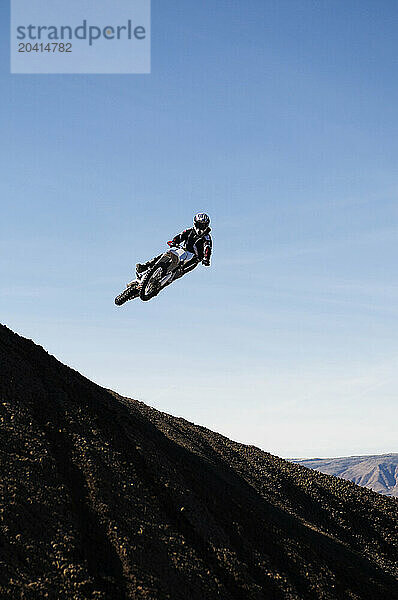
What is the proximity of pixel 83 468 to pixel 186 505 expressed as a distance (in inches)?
186

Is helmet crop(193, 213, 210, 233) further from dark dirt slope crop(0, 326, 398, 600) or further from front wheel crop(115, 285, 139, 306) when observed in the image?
dark dirt slope crop(0, 326, 398, 600)

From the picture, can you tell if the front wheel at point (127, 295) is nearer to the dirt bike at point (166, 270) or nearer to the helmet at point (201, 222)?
the dirt bike at point (166, 270)

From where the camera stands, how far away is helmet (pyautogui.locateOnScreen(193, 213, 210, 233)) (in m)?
24.6

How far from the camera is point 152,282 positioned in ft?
82.3

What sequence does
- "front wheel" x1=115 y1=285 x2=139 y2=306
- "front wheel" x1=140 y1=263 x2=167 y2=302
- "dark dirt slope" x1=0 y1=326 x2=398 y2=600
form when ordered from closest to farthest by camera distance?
"dark dirt slope" x1=0 y1=326 x2=398 y2=600 < "front wheel" x1=140 y1=263 x2=167 y2=302 < "front wheel" x1=115 y1=285 x2=139 y2=306

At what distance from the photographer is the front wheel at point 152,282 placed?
979 inches

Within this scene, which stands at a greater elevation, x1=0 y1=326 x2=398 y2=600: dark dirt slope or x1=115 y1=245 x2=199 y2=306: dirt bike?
x1=115 y1=245 x2=199 y2=306: dirt bike

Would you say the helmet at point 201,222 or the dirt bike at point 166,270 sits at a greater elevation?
the helmet at point 201,222

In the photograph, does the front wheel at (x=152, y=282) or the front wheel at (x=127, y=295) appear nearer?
the front wheel at (x=152, y=282)

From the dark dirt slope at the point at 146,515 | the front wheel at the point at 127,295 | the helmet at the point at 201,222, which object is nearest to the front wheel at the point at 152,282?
the front wheel at the point at 127,295

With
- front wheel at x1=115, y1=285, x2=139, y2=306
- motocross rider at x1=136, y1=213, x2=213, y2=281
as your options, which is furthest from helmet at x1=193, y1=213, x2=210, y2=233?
front wheel at x1=115, y1=285, x2=139, y2=306

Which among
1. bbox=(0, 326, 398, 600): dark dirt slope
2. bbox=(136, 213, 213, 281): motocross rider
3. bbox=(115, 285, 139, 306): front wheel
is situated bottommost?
bbox=(0, 326, 398, 600): dark dirt slope

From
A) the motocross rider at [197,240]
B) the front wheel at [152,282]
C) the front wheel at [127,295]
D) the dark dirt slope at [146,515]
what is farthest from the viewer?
the front wheel at [127,295]

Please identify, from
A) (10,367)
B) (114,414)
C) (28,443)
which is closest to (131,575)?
(28,443)
